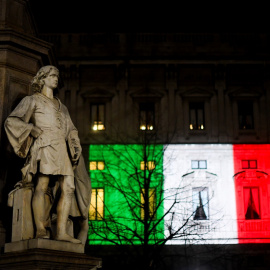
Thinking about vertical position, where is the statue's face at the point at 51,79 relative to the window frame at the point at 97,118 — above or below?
below

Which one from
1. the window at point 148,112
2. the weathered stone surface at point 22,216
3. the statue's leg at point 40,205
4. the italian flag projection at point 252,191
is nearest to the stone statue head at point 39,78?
the statue's leg at point 40,205

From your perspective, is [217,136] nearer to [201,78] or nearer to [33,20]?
[201,78]

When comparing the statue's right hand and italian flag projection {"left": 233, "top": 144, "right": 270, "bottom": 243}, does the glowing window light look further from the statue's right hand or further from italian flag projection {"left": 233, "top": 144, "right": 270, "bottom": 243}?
the statue's right hand

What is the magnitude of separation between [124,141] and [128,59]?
200 inches

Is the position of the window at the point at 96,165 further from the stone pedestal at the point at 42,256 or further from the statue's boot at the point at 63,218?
the stone pedestal at the point at 42,256

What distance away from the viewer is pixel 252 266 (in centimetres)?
2995

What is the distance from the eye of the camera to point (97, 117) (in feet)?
108

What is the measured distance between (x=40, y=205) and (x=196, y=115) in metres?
26.1

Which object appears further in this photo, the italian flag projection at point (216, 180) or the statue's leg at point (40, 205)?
the italian flag projection at point (216, 180)

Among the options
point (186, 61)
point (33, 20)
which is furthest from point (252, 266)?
point (33, 20)

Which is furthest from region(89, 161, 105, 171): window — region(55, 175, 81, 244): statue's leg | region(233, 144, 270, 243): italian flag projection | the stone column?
region(55, 175, 81, 244): statue's leg

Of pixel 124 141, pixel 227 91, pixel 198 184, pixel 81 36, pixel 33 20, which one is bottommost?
pixel 33 20

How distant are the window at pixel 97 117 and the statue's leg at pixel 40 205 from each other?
25.2m

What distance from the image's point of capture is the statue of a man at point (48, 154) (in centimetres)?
729
